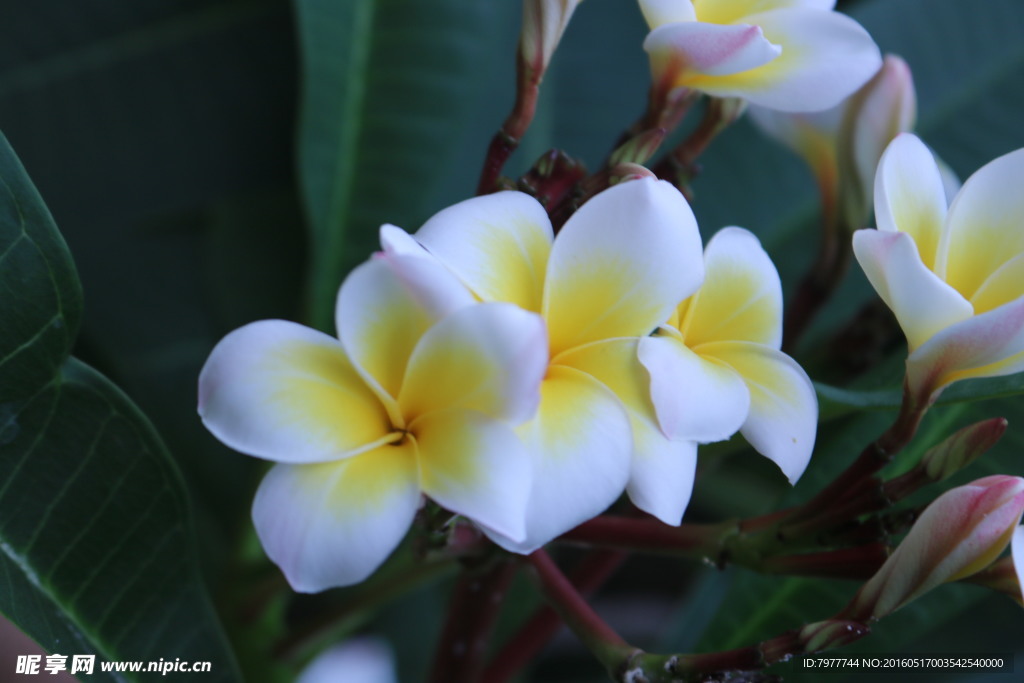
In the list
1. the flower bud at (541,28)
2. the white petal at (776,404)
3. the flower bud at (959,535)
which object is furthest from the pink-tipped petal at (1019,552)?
the flower bud at (541,28)

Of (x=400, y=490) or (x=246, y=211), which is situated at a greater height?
(x=400, y=490)

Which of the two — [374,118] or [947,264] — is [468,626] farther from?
[374,118]

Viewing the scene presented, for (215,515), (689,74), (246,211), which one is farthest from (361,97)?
(215,515)

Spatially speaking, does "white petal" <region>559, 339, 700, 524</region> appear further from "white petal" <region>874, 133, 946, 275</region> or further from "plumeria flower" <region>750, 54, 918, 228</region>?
"plumeria flower" <region>750, 54, 918, 228</region>

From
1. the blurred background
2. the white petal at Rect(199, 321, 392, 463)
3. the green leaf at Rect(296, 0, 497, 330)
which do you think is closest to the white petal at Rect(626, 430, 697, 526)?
the white petal at Rect(199, 321, 392, 463)

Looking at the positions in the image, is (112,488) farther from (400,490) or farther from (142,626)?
(400,490)

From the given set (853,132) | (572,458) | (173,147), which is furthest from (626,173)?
(173,147)
